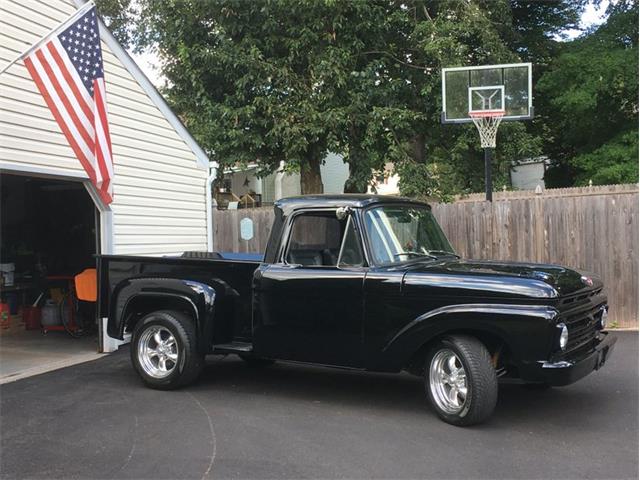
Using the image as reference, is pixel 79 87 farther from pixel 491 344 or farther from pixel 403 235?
pixel 491 344

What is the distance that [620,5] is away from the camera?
61.5 feet

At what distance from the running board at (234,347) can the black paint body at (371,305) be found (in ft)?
0.05

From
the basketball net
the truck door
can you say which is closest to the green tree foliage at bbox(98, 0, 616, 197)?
the basketball net

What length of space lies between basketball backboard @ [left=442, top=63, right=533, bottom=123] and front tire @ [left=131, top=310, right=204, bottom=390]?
291 inches

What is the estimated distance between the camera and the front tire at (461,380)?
474cm

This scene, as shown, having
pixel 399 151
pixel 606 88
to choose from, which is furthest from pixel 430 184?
→ pixel 606 88

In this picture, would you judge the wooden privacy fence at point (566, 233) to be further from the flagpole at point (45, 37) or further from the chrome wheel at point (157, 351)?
the flagpole at point (45, 37)

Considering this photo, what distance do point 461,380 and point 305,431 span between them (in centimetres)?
138

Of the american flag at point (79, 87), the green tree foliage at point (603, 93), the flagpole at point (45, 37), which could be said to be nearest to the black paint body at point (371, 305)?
the american flag at point (79, 87)

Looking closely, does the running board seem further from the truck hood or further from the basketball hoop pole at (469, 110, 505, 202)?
the basketball hoop pole at (469, 110, 505, 202)

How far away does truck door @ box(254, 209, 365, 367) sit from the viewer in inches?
213

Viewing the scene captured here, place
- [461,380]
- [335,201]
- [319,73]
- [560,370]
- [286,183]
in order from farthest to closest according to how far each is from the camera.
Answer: [286,183], [319,73], [335,201], [461,380], [560,370]

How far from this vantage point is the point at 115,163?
9.09 meters

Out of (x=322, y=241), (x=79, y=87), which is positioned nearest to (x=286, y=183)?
(x=79, y=87)
